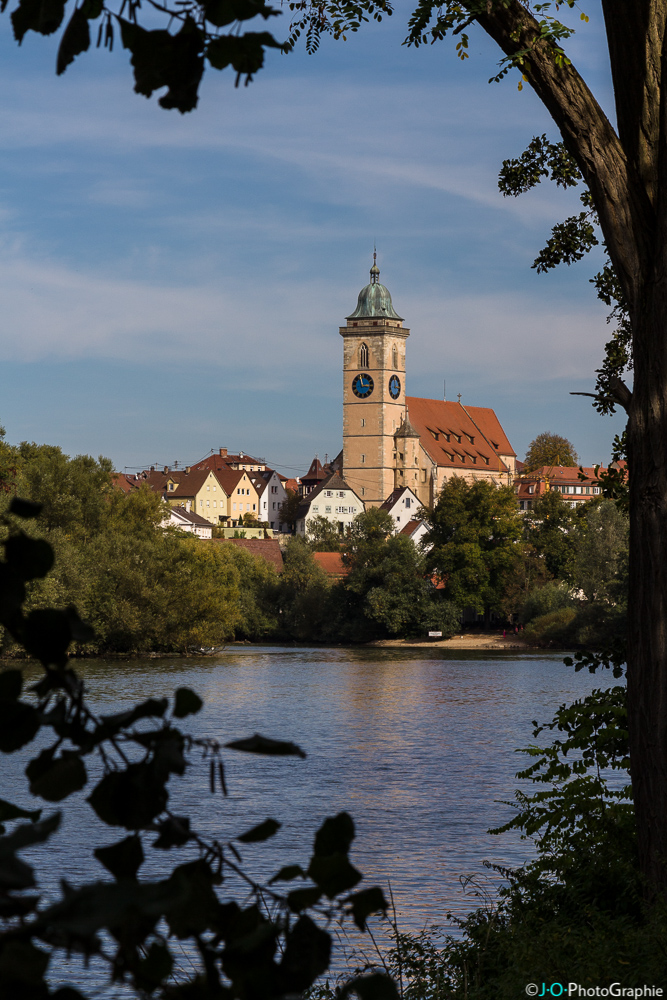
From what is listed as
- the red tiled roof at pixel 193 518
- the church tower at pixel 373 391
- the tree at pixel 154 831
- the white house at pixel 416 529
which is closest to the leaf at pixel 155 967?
the tree at pixel 154 831

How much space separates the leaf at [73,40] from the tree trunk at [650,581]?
449cm

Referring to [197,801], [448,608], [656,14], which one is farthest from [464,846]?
[448,608]

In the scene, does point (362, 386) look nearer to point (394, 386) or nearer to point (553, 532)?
point (394, 386)

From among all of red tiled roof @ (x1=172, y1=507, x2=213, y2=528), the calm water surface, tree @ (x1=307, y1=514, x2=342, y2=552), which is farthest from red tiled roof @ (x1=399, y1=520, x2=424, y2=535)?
the calm water surface

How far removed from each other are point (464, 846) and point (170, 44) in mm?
12717

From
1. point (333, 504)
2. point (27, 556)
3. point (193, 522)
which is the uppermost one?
point (333, 504)

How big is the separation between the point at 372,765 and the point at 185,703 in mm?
19263

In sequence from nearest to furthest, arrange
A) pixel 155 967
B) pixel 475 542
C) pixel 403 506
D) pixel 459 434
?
1. pixel 155 967
2. pixel 475 542
3. pixel 403 506
4. pixel 459 434

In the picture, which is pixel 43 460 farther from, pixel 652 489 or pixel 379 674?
pixel 652 489

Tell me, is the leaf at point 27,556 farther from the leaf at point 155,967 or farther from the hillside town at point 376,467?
the hillside town at point 376,467

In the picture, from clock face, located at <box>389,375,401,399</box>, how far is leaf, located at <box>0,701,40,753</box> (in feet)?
374

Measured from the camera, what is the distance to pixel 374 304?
390 ft

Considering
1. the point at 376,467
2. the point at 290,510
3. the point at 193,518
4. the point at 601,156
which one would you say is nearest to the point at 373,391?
the point at 376,467

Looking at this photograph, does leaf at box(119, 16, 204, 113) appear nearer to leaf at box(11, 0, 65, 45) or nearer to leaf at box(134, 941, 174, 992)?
leaf at box(11, 0, 65, 45)
